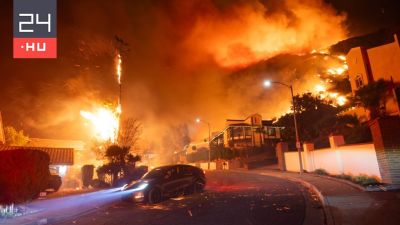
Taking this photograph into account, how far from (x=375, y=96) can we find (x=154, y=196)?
84.1 feet

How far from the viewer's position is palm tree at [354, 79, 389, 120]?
28.9 meters

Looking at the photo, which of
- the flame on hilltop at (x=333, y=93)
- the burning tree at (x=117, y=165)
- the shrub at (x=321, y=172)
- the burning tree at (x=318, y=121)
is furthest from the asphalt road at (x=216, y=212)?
the flame on hilltop at (x=333, y=93)

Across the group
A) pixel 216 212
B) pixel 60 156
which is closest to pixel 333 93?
pixel 60 156

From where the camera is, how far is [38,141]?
3741cm

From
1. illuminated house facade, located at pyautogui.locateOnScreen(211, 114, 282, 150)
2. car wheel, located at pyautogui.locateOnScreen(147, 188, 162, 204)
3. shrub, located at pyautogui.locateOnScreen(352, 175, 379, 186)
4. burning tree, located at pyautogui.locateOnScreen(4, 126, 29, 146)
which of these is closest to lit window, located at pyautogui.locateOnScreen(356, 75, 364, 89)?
illuminated house facade, located at pyautogui.locateOnScreen(211, 114, 282, 150)

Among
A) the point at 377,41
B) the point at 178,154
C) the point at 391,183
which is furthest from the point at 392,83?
the point at 178,154

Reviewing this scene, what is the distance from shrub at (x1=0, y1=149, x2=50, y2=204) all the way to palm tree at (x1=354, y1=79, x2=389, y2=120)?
1152 inches

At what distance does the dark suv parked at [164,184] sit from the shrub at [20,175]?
3628 millimetres

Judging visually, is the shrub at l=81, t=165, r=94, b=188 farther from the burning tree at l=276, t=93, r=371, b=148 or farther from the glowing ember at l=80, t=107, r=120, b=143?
the burning tree at l=276, t=93, r=371, b=148

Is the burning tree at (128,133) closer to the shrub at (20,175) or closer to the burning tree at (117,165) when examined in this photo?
the burning tree at (117,165)

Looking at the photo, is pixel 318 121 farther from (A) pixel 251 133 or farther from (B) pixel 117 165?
(B) pixel 117 165

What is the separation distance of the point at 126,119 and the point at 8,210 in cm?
1943

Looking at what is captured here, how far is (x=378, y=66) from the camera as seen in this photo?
3180cm

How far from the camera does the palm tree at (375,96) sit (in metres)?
28.9
